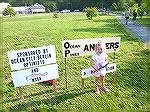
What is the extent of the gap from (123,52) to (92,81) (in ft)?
13.9

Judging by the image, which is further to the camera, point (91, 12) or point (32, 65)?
point (91, 12)

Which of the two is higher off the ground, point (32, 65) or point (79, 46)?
point (79, 46)

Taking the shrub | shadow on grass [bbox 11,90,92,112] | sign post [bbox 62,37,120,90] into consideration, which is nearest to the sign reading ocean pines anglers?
sign post [bbox 62,37,120,90]

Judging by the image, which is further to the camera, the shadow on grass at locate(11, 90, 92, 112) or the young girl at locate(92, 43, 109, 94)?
the young girl at locate(92, 43, 109, 94)

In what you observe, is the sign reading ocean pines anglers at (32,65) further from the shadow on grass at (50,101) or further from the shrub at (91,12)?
the shrub at (91,12)

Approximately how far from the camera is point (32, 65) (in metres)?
7.63

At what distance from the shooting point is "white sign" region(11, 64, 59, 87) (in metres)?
7.47

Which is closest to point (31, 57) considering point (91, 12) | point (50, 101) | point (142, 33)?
point (50, 101)

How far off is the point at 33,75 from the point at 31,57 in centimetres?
47

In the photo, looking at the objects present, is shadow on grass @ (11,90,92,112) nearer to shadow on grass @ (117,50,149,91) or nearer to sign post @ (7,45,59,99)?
sign post @ (7,45,59,99)

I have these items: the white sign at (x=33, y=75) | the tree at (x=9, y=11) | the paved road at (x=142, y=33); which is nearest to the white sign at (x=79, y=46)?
the white sign at (x=33, y=75)

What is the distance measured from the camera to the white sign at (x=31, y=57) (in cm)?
735

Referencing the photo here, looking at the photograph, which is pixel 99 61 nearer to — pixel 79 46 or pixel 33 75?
pixel 79 46

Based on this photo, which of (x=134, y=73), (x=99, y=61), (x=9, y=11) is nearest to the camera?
(x=99, y=61)
